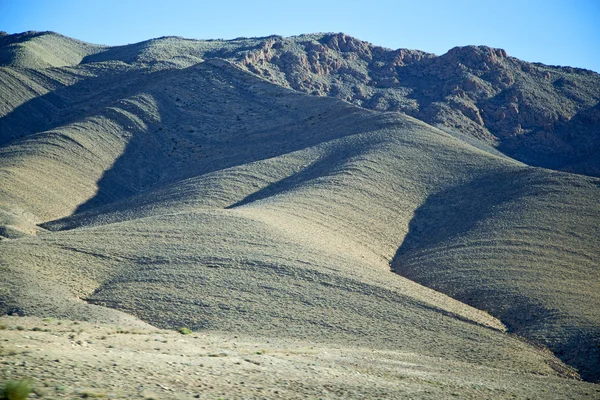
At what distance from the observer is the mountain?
110 ft

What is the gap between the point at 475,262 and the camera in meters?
44.7

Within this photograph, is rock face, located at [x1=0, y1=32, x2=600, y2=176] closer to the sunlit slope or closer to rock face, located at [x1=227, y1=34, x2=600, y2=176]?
rock face, located at [x1=227, y1=34, x2=600, y2=176]

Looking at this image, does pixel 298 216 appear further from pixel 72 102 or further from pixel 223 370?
pixel 72 102

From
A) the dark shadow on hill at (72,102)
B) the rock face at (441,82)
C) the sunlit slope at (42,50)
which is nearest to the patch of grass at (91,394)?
the dark shadow on hill at (72,102)

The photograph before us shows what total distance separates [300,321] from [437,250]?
60.2 feet

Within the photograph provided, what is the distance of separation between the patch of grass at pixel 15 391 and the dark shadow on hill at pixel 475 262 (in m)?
26.7

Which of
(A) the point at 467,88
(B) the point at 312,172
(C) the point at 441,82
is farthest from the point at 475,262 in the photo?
(C) the point at 441,82

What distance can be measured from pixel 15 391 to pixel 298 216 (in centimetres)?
3720

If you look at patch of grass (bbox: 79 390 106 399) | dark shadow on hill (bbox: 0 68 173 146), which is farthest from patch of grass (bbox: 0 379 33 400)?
dark shadow on hill (bbox: 0 68 173 146)

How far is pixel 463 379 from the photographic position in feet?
79.8

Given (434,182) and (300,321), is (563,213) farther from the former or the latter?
(300,321)

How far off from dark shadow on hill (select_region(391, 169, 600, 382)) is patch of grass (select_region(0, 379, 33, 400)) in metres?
26.7

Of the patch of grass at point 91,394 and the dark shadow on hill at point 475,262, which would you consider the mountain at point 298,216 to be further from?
the patch of grass at point 91,394

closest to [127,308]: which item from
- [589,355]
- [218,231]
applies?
[218,231]
